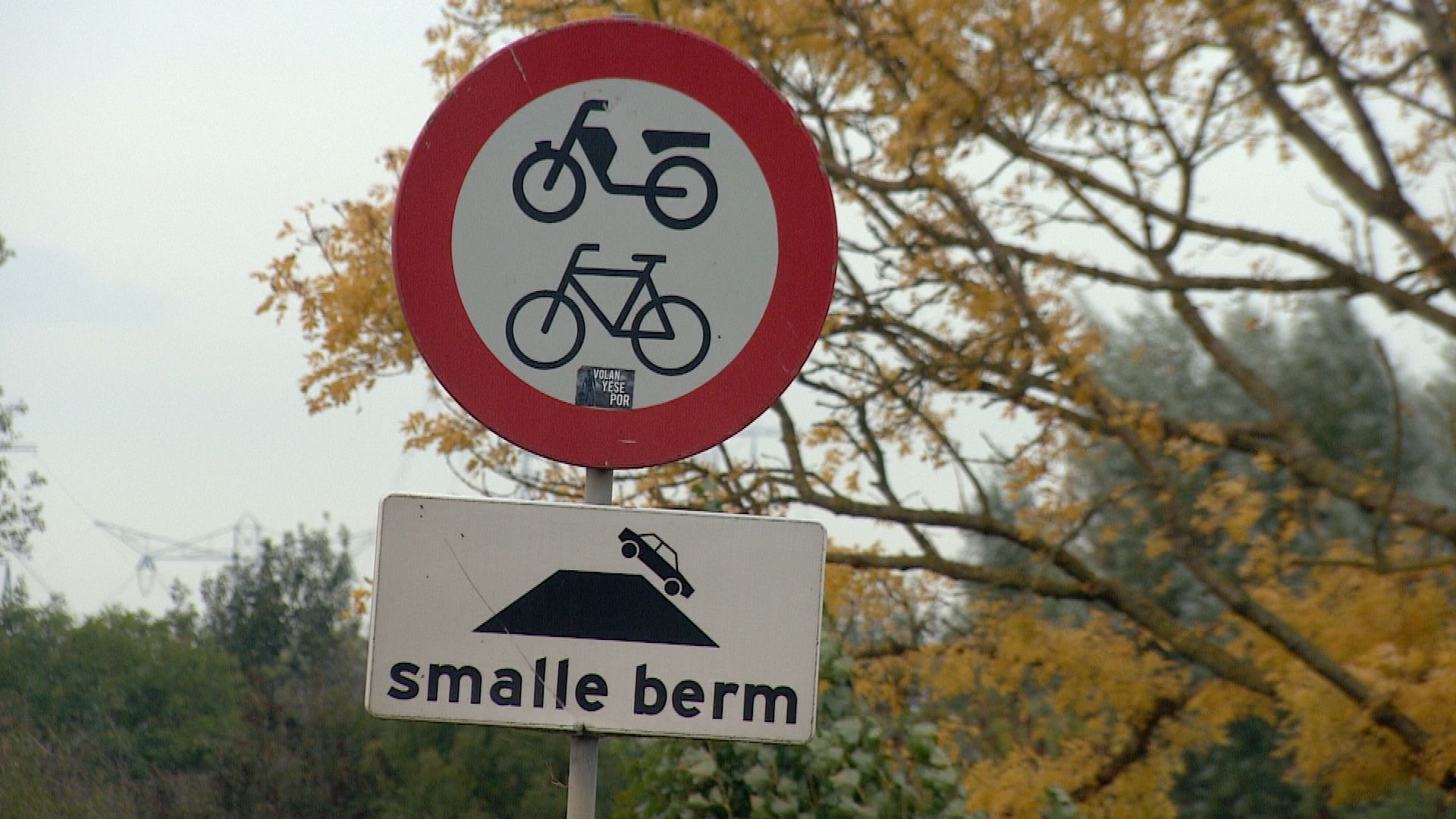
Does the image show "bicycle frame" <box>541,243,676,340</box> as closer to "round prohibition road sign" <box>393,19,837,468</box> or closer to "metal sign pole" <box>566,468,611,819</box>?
"round prohibition road sign" <box>393,19,837,468</box>

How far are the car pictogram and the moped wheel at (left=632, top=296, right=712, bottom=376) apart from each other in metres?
0.23

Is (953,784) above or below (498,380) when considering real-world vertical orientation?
below

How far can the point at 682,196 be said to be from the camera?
193cm

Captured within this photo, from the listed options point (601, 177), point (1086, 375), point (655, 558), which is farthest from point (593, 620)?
point (1086, 375)

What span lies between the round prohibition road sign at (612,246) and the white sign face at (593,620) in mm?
118

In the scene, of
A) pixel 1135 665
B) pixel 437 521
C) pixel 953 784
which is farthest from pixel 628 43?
pixel 1135 665

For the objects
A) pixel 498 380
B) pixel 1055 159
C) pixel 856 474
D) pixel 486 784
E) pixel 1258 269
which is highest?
pixel 1055 159

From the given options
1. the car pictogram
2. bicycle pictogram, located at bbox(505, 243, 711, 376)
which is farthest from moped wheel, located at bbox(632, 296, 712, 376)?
the car pictogram

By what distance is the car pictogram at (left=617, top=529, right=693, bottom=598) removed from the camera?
6.15 feet

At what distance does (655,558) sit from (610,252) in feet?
1.39

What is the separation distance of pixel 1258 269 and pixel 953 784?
3.67m

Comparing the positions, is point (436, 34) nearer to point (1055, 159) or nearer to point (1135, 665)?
point (1055, 159)

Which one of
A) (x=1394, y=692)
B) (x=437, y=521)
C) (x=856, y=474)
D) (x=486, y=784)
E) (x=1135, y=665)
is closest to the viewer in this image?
(x=437, y=521)

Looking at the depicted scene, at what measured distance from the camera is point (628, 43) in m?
1.98
